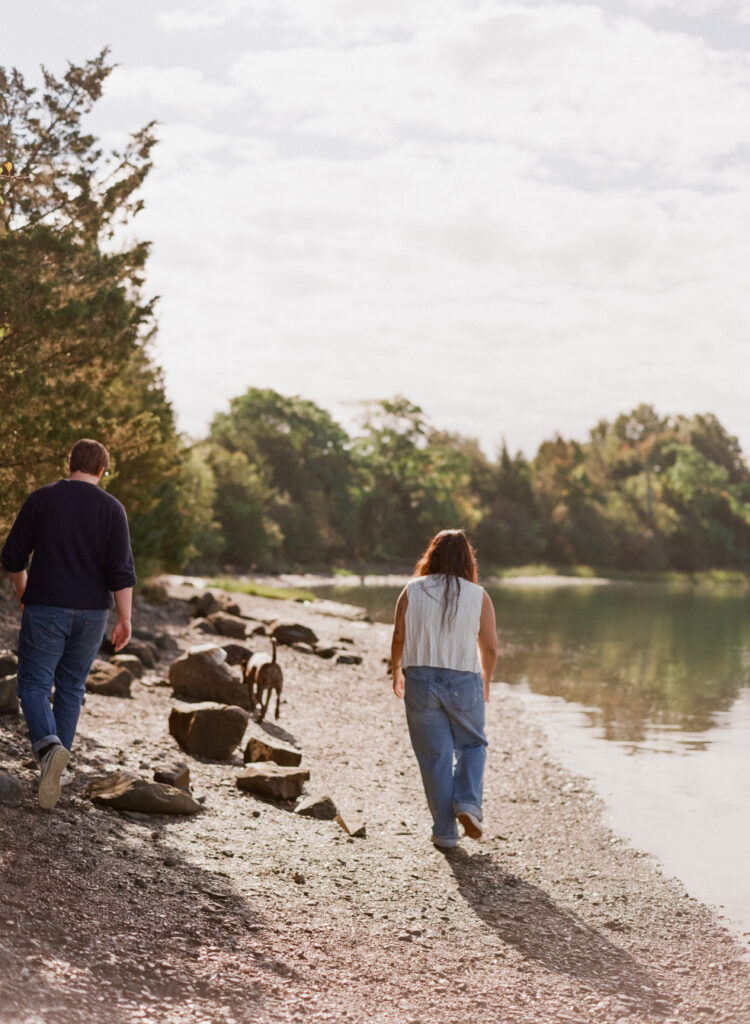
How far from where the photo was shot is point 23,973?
4.11m

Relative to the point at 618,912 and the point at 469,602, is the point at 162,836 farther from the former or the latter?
the point at 618,912

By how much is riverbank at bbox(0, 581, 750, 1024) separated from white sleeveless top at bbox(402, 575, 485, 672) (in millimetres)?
1319

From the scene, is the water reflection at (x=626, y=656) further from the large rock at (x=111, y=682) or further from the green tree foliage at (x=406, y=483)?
the green tree foliage at (x=406, y=483)

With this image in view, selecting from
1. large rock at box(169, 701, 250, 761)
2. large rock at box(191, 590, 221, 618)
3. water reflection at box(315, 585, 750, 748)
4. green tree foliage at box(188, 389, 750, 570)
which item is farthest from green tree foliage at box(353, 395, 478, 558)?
large rock at box(169, 701, 250, 761)

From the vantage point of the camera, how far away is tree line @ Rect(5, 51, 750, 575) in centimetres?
1068

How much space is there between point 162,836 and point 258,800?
1.57 m

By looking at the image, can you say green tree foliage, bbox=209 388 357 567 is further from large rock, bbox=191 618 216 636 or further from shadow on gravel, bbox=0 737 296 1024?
shadow on gravel, bbox=0 737 296 1024

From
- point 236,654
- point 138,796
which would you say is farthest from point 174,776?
point 236,654

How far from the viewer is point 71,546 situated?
627cm

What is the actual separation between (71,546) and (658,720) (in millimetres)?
11054

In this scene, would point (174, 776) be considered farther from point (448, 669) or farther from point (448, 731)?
point (448, 669)

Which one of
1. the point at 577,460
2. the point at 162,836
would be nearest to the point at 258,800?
the point at 162,836

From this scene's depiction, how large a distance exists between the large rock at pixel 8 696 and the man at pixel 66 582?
1669 millimetres

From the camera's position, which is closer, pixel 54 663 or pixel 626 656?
pixel 54 663
